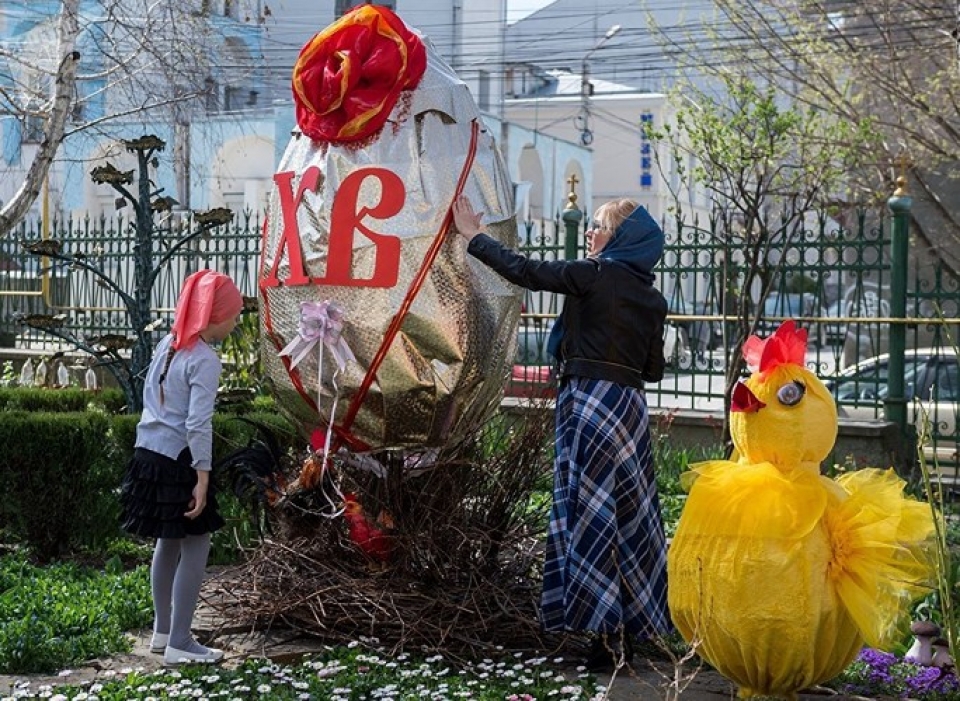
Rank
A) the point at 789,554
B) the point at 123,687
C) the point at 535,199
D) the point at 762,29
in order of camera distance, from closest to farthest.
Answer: the point at 789,554 < the point at 123,687 < the point at 762,29 < the point at 535,199

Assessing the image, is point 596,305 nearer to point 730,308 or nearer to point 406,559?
point 406,559

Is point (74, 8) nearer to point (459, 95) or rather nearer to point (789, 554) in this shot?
point (459, 95)

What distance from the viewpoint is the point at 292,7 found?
98.2ft

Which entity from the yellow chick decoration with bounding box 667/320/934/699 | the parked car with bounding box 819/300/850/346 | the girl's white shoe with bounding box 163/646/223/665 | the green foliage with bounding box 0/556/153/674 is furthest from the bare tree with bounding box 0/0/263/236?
the yellow chick decoration with bounding box 667/320/934/699

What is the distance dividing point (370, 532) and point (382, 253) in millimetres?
1127

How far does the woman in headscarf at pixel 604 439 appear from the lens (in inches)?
182

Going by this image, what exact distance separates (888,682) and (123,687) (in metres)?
2.72

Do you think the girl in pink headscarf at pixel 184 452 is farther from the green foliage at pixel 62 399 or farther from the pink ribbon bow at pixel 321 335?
the green foliage at pixel 62 399

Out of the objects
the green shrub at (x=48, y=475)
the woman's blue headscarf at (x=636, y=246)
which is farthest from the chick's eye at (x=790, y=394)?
the green shrub at (x=48, y=475)

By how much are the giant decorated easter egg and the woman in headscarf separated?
221 millimetres

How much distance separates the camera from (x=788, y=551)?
12.7ft

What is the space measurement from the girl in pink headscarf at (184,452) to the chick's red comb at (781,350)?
2.01m

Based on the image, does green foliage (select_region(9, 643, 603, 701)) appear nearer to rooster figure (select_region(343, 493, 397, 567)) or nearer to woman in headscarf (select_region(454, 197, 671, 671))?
woman in headscarf (select_region(454, 197, 671, 671))

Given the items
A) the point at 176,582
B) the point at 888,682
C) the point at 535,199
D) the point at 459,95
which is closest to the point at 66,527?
the point at 176,582
